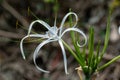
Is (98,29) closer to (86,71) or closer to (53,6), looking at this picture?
(53,6)

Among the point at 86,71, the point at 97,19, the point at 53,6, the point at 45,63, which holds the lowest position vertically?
the point at 86,71

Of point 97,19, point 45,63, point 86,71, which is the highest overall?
point 97,19

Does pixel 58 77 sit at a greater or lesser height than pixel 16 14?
lesser

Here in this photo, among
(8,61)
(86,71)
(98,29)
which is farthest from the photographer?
(98,29)

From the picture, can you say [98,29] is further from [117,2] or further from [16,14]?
[16,14]

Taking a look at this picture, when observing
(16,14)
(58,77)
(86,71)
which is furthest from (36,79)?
(86,71)

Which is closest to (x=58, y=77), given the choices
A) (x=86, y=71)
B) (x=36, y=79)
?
(x=36, y=79)

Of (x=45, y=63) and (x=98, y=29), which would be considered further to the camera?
(x=98, y=29)

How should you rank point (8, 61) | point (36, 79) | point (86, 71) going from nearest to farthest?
point (86, 71) < point (36, 79) < point (8, 61)

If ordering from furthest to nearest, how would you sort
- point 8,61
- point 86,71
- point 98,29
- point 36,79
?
point 98,29
point 8,61
point 36,79
point 86,71
